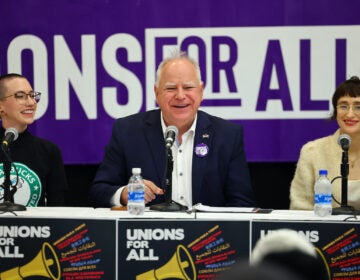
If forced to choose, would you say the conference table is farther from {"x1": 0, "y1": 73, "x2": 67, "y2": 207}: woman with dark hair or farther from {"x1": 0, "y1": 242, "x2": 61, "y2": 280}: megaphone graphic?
{"x1": 0, "y1": 73, "x2": 67, "y2": 207}: woman with dark hair

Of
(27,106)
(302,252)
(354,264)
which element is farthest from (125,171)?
(302,252)

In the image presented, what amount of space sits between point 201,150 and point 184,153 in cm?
9

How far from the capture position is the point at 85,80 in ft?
14.9

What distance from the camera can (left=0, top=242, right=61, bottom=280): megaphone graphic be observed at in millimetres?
2549

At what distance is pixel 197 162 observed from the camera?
3170 mm

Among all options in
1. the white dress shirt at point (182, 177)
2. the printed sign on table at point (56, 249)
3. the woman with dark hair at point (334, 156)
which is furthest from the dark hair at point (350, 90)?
the printed sign on table at point (56, 249)

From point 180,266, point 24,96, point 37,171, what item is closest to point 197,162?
point 180,266

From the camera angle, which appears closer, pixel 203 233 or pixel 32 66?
pixel 203 233

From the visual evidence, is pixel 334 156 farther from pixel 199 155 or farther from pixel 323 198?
pixel 323 198

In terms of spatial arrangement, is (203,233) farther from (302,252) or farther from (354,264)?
(302,252)

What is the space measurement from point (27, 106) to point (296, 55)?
6.30 ft

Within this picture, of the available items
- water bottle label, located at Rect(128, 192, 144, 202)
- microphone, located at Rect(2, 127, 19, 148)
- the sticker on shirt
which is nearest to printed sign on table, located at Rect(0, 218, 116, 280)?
water bottle label, located at Rect(128, 192, 144, 202)

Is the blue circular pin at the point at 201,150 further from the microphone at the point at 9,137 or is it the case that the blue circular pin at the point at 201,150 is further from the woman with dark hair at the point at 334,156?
the microphone at the point at 9,137

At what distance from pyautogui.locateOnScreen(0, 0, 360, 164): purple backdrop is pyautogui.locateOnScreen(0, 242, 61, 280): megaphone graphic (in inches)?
80.5
